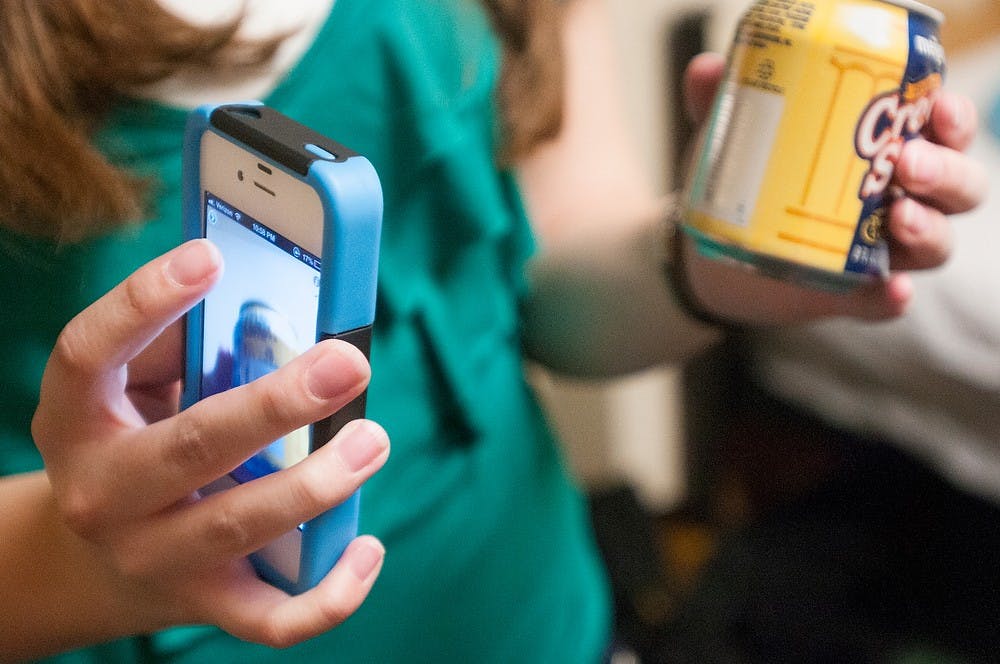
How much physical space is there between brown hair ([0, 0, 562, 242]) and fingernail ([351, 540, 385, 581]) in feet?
0.63

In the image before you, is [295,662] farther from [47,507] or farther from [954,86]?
[954,86]

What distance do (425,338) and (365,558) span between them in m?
0.19

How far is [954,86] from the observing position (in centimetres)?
130

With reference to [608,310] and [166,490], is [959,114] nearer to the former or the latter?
[608,310]

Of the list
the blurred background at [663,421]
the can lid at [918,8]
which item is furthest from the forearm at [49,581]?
the blurred background at [663,421]

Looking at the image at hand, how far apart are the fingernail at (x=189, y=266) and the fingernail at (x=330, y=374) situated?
49mm

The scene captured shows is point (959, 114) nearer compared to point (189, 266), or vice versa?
point (189, 266)

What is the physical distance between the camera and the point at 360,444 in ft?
1.06

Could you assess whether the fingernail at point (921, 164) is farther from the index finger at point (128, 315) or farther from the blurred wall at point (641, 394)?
the blurred wall at point (641, 394)

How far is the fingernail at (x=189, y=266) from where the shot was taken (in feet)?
0.97

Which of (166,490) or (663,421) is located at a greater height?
(166,490)

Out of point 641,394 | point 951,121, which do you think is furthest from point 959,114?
point 641,394

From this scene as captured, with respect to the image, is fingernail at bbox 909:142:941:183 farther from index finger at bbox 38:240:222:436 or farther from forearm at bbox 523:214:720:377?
index finger at bbox 38:240:222:436

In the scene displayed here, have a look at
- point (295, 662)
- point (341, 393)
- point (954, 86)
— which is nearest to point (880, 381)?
point (954, 86)
